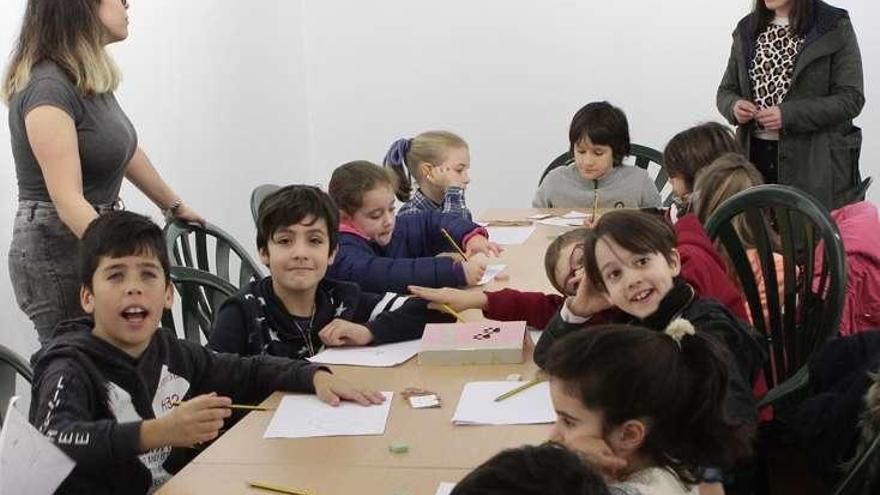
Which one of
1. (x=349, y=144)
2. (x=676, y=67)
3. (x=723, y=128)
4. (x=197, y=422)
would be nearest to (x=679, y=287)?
(x=197, y=422)

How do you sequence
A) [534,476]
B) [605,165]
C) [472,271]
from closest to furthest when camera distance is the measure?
[534,476], [472,271], [605,165]

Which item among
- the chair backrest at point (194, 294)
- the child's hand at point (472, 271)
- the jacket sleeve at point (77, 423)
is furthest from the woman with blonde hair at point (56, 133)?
the child's hand at point (472, 271)

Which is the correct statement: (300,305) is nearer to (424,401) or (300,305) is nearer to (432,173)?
(424,401)

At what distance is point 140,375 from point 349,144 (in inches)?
151

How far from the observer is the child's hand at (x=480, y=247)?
3.17 meters

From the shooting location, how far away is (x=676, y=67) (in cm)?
525

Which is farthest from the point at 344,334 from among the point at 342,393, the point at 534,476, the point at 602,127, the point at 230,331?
the point at 602,127

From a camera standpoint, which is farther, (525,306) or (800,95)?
(800,95)

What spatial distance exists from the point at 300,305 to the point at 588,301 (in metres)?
0.66

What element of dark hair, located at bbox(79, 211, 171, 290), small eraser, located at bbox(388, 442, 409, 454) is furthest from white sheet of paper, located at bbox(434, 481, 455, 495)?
dark hair, located at bbox(79, 211, 171, 290)

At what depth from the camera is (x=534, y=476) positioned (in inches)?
37.9

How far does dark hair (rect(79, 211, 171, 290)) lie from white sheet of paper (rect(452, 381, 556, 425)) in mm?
604

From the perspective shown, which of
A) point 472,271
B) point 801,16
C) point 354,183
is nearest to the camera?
point 472,271

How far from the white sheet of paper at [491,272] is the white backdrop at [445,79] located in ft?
6.16
